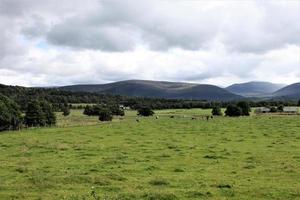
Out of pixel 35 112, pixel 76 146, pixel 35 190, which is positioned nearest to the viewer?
pixel 35 190

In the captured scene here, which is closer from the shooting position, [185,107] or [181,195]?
[181,195]

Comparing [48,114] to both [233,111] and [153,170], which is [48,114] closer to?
[233,111]

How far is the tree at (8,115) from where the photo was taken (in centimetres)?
7175

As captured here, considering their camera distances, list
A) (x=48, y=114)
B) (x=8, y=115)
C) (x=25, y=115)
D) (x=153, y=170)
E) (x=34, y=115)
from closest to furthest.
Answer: (x=153, y=170) → (x=8, y=115) → (x=34, y=115) → (x=25, y=115) → (x=48, y=114)

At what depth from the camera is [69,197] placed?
58.8 ft

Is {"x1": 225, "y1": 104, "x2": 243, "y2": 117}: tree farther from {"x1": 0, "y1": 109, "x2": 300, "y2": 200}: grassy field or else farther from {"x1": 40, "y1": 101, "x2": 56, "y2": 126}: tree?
{"x1": 0, "y1": 109, "x2": 300, "y2": 200}: grassy field

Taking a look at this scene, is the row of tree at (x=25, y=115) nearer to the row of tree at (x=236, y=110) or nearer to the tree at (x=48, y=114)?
the tree at (x=48, y=114)

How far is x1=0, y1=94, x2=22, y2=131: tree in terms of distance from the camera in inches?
2825

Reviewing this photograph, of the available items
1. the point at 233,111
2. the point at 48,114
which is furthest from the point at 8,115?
the point at 233,111

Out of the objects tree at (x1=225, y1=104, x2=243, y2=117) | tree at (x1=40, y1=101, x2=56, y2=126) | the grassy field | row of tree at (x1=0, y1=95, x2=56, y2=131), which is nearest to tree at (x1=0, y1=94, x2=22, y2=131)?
row of tree at (x1=0, y1=95, x2=56, y2=131)

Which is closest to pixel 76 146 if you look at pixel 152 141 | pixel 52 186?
pixel 152 141

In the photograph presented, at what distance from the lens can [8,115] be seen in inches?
2852

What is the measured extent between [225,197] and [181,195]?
186cm

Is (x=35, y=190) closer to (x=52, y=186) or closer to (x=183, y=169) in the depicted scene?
(x=52, y=186)
